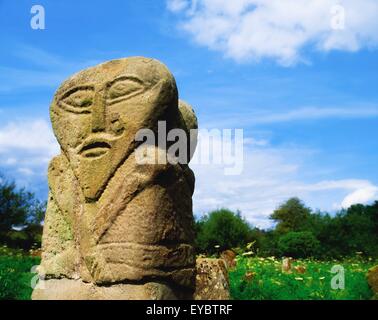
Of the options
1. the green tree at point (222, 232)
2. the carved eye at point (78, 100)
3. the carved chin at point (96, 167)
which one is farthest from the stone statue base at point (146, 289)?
the green tree at point (222, 232)

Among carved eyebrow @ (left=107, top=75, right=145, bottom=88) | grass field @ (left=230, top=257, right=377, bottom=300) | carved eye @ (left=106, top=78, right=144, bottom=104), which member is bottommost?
grass field @ (left=230, top=257, right=377, bottom=300)

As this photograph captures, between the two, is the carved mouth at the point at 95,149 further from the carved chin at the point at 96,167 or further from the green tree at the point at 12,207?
the green tree at the point at 12,207

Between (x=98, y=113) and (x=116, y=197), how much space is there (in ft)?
2.70

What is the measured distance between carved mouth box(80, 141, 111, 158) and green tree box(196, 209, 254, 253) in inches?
622

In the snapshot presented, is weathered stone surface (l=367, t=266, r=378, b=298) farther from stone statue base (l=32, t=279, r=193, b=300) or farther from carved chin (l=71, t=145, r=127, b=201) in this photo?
carved chin (l=71, t=145, r=127, b=201)

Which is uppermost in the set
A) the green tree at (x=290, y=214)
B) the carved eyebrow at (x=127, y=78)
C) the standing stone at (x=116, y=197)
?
the green tree at (x=290, y=214)

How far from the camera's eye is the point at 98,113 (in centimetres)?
480

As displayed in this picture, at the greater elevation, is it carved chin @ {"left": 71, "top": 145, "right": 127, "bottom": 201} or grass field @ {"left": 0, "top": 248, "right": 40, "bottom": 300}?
carved chin @ {"left": 71, "top": 145, "right": 127, "bottom": 201}

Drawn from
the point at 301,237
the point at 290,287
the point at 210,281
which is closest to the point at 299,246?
the point at 301,237

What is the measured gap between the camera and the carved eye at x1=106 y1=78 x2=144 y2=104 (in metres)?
4.68

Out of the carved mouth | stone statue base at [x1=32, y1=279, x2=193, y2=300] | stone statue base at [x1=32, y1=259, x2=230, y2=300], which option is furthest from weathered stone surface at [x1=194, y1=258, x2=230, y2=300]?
the carved mouth

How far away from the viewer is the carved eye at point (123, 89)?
184 inches

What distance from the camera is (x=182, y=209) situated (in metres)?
4.98

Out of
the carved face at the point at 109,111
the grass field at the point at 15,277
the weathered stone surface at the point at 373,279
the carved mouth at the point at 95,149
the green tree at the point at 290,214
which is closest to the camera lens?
the carved face at the point at 109,111
